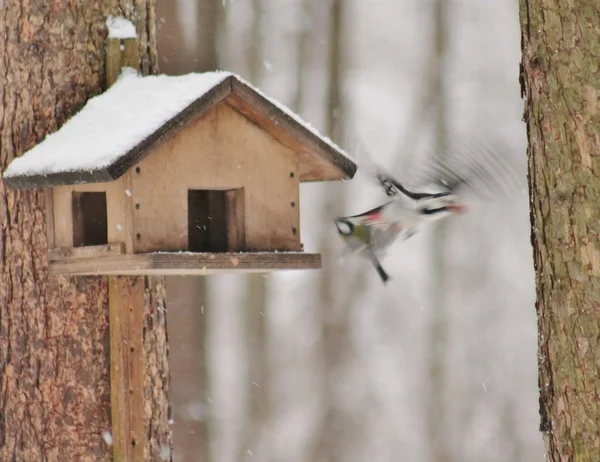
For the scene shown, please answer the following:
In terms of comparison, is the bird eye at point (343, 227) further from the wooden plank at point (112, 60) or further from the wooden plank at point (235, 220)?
the wooden plank at point (112, 60)

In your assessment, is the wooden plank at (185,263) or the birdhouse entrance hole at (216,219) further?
the birdhouse entrance hole at (216,219)

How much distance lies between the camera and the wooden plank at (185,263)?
2645mm

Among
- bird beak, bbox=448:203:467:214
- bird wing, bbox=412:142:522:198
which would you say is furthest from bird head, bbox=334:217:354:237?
bird beak, bbox=448:203:467:214

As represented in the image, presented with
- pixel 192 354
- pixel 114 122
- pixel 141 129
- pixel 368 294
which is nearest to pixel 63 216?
pixel 114 122

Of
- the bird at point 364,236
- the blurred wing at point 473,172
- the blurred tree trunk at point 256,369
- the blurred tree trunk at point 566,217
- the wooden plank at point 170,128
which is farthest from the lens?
the blurred tree trunk at point 256,369

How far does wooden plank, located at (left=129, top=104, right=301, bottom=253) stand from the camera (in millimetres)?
2727

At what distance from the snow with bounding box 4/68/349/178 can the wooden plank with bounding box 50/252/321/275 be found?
0.90 ft

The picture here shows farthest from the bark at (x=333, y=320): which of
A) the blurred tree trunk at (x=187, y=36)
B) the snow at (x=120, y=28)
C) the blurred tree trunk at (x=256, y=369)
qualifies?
the snow at (x=120, y=28)

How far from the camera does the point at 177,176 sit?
2.78 m

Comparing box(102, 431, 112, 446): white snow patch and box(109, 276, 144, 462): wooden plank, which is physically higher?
box(109, 276, 144, 462): wooden plank

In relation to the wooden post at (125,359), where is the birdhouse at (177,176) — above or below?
above

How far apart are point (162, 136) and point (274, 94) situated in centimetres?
464

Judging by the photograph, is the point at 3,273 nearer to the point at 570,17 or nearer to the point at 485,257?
the point at 570,17

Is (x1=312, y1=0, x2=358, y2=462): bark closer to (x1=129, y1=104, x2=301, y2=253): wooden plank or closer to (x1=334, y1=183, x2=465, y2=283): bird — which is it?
(x1=334, y1=183, x2=465, y2=283): bird
